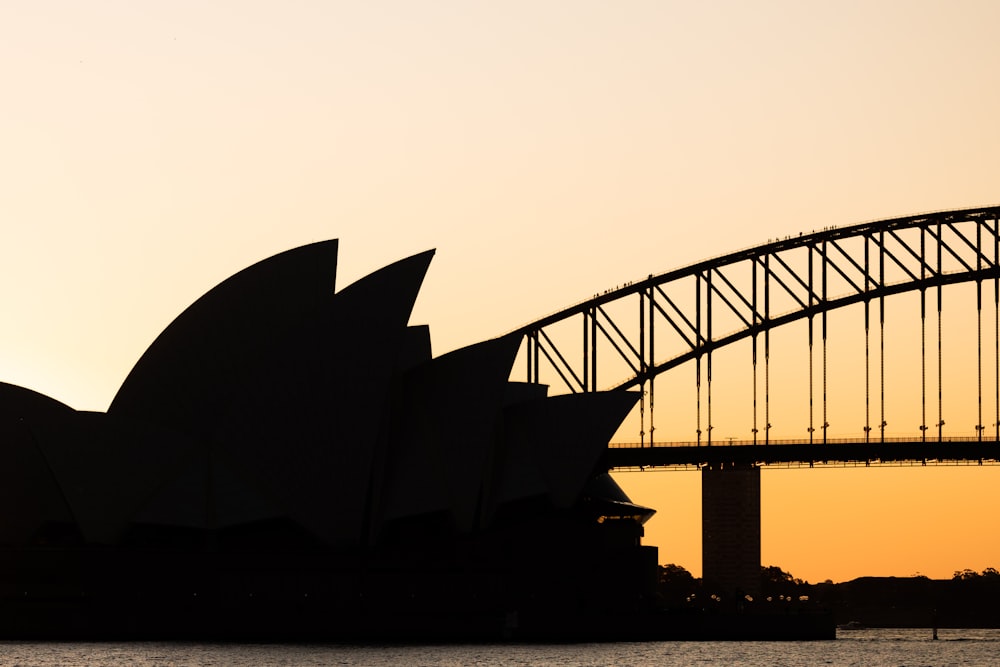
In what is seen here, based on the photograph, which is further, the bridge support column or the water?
the bridge support column

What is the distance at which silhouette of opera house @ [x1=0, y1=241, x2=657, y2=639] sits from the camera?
79.0 metres

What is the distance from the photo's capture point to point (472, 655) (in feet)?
238

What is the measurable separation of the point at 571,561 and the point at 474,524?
14.3 feet

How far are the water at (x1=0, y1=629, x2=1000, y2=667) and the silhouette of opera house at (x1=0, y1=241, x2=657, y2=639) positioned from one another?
2933 mm

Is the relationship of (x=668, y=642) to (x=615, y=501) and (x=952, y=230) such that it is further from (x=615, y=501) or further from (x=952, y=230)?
(x=952, y=230)

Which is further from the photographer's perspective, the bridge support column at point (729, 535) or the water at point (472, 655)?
the bridge support column at point (729, 535)

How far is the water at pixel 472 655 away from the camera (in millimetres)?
67438

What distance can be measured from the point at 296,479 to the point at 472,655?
1100 cm

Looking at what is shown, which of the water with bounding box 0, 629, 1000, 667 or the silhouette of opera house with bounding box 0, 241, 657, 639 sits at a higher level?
the silhouette of opera house with bounding box 0, 241, 657, 639

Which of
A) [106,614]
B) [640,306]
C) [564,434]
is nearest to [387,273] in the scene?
[564,434]

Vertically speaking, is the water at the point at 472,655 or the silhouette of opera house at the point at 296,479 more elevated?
the silhouette of opera house at the point at 296,479

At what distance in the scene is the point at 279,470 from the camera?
79.6m

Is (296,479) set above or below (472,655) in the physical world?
above

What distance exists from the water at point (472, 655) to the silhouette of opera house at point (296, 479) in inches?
115
